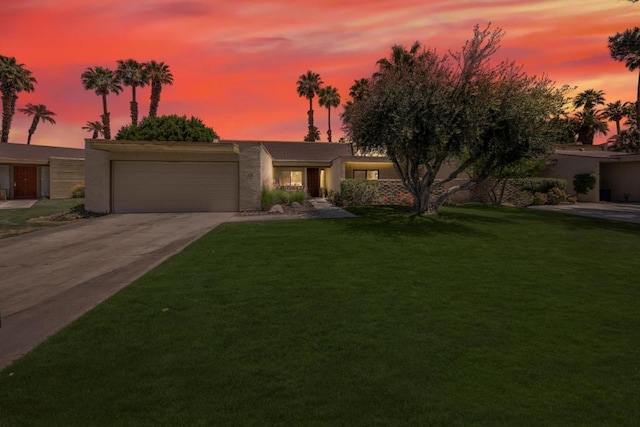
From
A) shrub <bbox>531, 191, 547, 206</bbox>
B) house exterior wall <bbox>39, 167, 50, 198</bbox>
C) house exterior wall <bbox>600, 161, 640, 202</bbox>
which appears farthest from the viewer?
house exterior wall <bbox>39, 167, 50, 198</bbox>

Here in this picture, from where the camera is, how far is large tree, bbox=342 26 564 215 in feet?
46.1

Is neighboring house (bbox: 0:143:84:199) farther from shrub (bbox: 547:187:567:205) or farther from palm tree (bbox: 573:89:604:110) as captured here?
palm tree (bbox: 573:89:604:110)

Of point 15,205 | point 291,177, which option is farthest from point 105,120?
point 291,177

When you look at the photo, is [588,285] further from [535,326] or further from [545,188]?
[545,188]

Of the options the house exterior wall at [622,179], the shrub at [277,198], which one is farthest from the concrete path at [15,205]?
the house exterior wall at [622,179]

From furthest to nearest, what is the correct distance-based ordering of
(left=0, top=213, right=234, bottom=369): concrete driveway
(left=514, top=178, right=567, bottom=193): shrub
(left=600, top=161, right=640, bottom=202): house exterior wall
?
(left=600, top=161, right=640, bottom=202): house exterior wall, (left=514, top=178, right=567, bottom=193): shrub, (left=0, top=213, right=234, bottom=369): concrete driveway

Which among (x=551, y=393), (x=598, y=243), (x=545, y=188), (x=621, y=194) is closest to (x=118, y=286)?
(x=551, y=393)

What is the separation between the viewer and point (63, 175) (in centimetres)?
3130

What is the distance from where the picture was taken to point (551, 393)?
3186 mm

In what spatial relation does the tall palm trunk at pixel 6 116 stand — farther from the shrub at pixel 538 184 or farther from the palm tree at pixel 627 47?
the palm tree at pixel 627 47

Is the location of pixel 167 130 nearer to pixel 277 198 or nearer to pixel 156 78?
pixel 277 198

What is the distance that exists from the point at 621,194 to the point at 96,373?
36.7 m

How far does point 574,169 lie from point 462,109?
19.5m

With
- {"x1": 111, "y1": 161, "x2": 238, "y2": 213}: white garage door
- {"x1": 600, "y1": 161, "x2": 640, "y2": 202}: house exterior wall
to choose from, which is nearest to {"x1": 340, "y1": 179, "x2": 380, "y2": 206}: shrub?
{"x1": 111, "y1": 161, "x2": 238, "y2": 213}: white garage door
